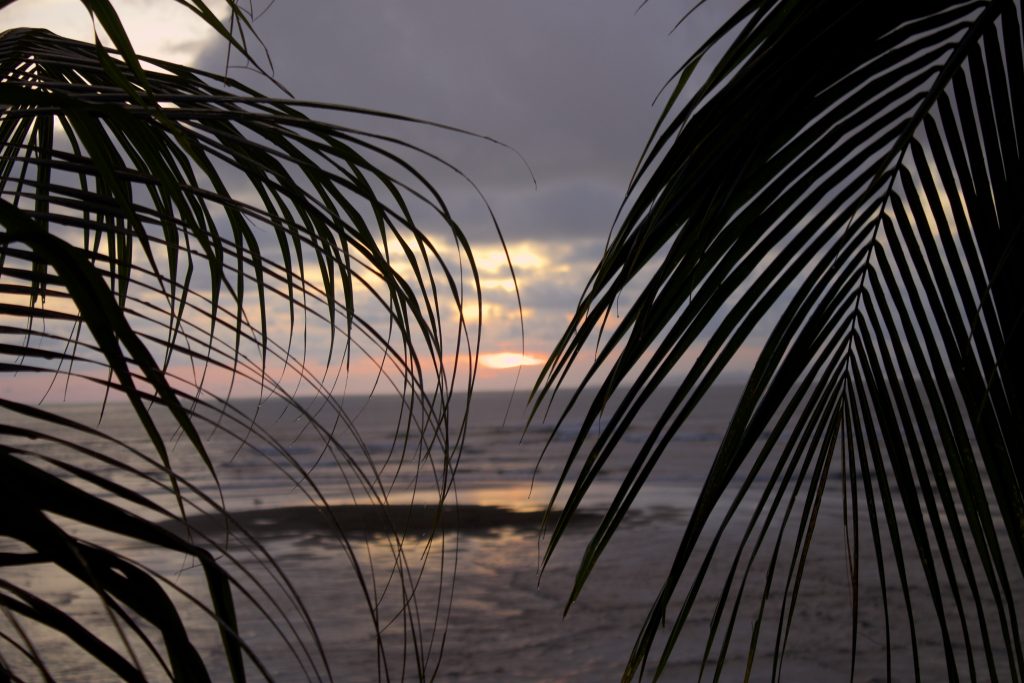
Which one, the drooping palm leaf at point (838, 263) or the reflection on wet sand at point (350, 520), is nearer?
the drooping palm leaf at point (838, 263)

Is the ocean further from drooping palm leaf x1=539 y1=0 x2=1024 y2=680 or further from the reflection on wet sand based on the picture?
drooping palm leaf x1=539 y1=0 x2=1024 y2=680

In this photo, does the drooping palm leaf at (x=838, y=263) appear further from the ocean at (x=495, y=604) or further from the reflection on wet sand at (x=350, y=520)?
the reflection on wet sand at (x=350, y=520)

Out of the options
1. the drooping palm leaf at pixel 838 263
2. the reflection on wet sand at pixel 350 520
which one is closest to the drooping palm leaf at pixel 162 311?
the drooping palm leaf at pixel 838 263

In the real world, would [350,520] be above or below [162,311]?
below

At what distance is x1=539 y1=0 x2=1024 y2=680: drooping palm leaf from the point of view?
2.86 feet

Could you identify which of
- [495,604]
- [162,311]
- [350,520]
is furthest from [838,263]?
[350,520]

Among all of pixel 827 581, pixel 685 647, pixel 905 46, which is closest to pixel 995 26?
pixel 905 46

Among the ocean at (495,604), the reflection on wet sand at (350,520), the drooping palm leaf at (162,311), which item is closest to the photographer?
the drooping palm leaf at (162,311)

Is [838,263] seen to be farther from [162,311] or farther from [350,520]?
[350,520]

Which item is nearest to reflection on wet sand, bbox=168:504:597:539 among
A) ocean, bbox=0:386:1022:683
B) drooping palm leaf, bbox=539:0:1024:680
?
ocean, bbox=0:386:1022:683

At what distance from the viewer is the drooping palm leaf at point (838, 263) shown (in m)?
0.87

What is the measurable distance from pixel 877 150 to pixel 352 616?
5934mm

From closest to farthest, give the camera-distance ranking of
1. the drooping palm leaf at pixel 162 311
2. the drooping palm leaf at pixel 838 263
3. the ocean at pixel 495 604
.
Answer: the drooping palm leaf at pixel 162 311 < the drooping palm leaf at pixel 838 263 < the ocean at pixel 495 604

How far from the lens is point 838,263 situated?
3.14 feet
